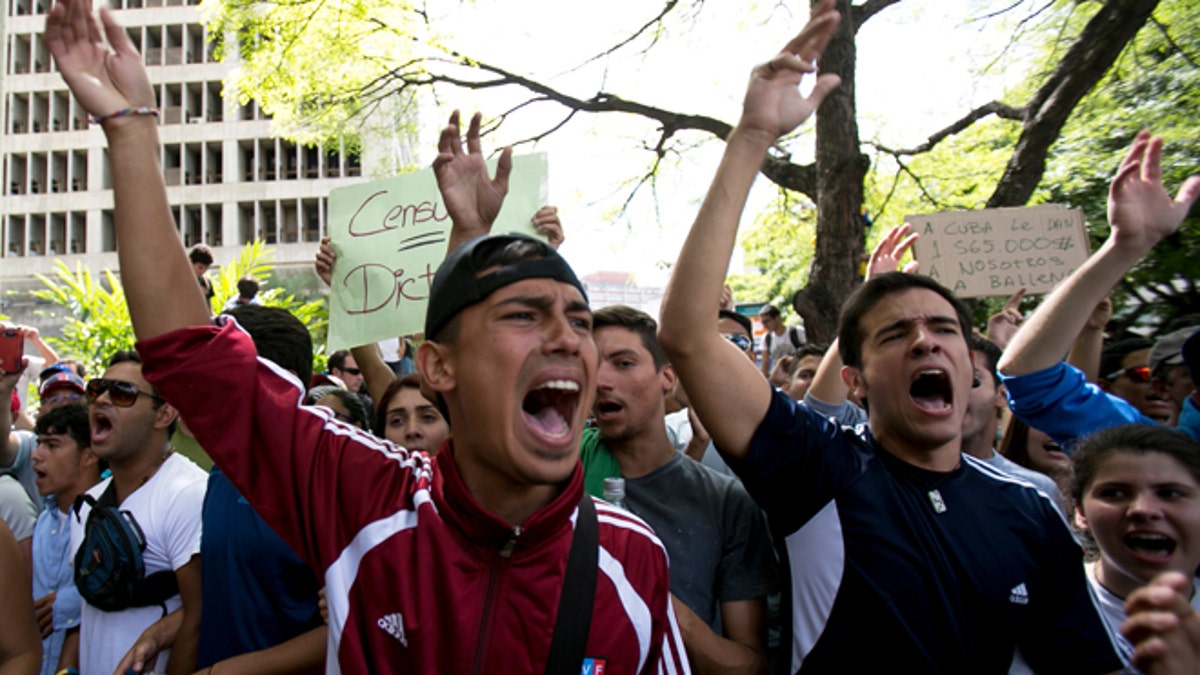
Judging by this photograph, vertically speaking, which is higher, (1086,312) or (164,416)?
(1086,312)

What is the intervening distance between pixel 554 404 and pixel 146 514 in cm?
185

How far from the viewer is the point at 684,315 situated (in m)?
2.00

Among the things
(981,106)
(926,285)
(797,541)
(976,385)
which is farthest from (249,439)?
(981,106)

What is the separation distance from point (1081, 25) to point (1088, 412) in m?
8.39

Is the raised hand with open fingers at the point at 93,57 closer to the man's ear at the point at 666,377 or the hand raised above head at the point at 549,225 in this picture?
the hand raised above head at the point at 549,225

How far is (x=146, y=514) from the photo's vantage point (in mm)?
2967

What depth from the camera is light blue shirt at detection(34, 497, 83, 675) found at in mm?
3283

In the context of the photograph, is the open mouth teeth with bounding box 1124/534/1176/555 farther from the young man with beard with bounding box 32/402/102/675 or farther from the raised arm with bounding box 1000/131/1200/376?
the young man with beard with bounding box 32/402/102/675

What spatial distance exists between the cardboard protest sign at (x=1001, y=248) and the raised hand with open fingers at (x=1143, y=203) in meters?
2.78

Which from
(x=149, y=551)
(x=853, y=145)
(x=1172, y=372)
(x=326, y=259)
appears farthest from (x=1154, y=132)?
(x=149, y=551)

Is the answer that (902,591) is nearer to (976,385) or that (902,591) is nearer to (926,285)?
(926,285)

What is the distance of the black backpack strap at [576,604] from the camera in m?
1.72

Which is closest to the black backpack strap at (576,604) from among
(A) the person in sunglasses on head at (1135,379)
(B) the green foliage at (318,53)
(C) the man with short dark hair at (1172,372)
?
(C) the man with short dark hair at (1172,372)

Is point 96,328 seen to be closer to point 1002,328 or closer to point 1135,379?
point 1002,328
